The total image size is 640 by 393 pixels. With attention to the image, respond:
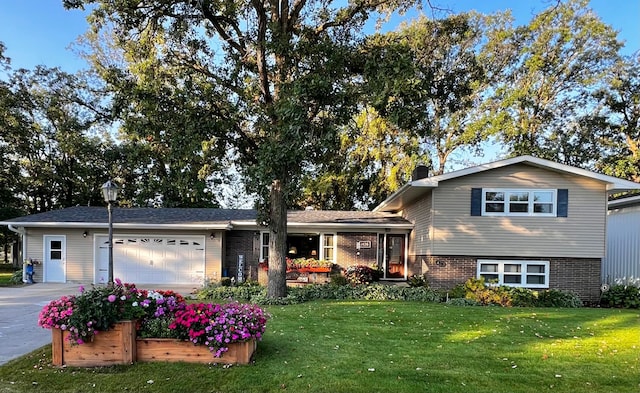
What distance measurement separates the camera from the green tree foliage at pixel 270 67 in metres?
9.93

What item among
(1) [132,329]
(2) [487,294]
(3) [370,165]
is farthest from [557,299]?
(3) [370,165]

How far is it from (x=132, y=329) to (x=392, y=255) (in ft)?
44.5

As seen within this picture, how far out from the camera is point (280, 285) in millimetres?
11820

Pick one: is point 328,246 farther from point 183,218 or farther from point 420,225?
point 183,218

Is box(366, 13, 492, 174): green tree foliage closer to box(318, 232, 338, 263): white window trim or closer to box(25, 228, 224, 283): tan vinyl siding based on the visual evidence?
box(318, 232, 338, 263): white window trim

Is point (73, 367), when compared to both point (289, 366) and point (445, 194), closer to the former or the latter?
point (289, 366)

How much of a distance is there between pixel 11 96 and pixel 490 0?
25.9 m

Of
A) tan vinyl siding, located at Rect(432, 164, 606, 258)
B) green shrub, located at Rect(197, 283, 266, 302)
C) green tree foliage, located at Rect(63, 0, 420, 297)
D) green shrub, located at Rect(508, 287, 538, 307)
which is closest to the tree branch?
green tree foliage, located at Rect(63, 0, 420, 297)

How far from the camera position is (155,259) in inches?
653

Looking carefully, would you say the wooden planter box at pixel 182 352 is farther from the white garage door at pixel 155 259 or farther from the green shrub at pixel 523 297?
the white garage door at pixel 155 259

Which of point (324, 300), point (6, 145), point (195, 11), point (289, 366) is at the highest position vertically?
point (195, 11)

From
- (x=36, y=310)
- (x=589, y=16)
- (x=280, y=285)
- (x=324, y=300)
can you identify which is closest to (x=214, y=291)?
(x=280, y=285)

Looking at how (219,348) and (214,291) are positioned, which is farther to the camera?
(214,291)

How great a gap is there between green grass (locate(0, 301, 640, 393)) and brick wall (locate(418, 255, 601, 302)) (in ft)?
16.5
